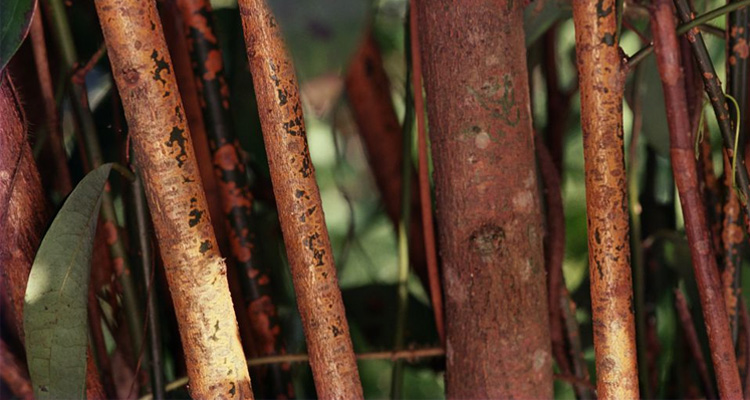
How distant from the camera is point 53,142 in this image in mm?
644

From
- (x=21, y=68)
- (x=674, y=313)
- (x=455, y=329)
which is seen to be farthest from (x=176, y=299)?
(x=674, y=313)

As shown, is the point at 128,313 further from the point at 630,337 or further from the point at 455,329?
the point at 630,337

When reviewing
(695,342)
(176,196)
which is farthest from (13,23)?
(695,342)

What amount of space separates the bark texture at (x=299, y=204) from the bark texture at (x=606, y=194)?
17cm

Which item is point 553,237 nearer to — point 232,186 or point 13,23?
point 232,186

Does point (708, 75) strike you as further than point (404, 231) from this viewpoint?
No

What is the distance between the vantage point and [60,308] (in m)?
0.51

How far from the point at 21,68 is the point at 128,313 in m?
0.25

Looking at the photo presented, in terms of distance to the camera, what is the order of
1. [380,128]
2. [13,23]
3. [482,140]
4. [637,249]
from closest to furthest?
[13,23] → [482,140] → [637,249] → [380,128]

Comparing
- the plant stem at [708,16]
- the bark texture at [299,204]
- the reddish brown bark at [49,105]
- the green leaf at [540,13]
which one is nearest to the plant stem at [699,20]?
the plant stem at [708,16]

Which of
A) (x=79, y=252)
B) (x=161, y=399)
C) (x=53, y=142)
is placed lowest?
(x=161, y=399)

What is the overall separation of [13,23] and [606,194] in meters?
0.37

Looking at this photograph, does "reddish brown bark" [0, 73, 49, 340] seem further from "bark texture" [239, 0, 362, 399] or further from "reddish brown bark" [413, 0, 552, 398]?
"reddish brown bark" [413, 0, 552, 398]

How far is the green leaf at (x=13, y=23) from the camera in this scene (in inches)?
17.7
